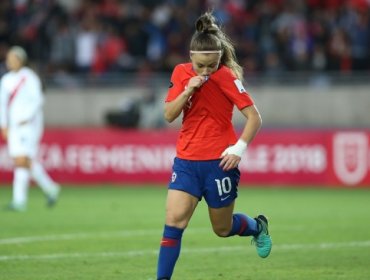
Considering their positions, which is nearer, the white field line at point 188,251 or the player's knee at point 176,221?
the player's knee at point 176,221

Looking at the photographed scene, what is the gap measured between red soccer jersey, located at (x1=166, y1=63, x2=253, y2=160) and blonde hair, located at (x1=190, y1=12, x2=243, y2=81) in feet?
0.59

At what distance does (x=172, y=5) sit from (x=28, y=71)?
9.27m

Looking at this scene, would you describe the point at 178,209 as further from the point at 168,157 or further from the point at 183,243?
the point at 168,157

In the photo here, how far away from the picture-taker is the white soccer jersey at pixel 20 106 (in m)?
17.1

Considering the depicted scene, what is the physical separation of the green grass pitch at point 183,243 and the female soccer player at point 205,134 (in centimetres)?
126

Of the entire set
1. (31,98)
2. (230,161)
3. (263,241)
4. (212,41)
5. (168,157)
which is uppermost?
(212,41)

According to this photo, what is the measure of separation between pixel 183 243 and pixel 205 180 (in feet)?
13.8

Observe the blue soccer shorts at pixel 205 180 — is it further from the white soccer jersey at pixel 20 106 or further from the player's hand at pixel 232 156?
the white soccer jersey at pixel 20 106

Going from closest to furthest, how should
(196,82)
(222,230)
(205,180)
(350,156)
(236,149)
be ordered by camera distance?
(196,82), (236,149), (205,180), (222,230), (350,156)

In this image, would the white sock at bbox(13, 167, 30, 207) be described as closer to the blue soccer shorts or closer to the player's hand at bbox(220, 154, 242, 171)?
the blue soccer shorts

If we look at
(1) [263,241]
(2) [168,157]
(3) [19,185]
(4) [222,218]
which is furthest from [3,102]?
(4) [222,218]

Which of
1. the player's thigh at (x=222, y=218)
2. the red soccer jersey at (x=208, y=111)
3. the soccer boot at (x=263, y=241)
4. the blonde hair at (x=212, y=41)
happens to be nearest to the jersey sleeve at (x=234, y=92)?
the red soccer jersey at (x=208, y=111)

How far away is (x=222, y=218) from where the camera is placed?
355 inches

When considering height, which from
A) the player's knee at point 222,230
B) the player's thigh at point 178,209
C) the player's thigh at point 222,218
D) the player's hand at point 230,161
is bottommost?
the player's knee at point 222,230
